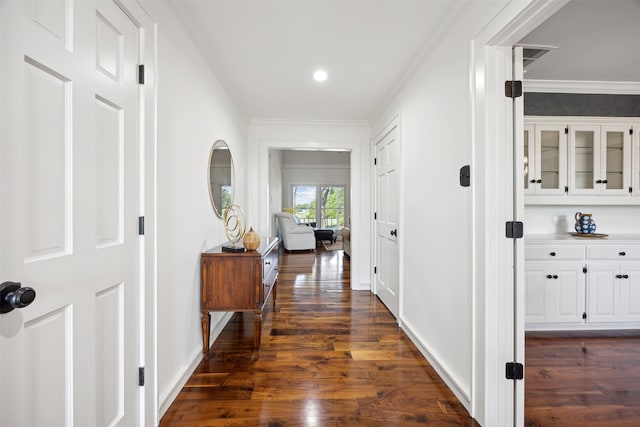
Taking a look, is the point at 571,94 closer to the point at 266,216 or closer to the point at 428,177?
the point at 428,177

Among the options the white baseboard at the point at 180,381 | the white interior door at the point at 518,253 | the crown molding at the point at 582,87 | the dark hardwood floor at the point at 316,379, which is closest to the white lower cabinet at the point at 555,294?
the dark hardwood floor at the point at 316,379

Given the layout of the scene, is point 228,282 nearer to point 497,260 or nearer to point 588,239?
point 497,260

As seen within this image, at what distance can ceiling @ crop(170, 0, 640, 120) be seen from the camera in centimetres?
182

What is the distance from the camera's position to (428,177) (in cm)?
232

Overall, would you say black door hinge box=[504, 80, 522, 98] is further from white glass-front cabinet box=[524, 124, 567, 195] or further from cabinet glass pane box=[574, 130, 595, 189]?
cabinet glass pane box=[574, 130, 595, 189]

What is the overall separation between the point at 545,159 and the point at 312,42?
260cm

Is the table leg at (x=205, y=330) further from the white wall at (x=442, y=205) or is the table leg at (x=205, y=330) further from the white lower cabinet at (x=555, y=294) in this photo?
the white lower cabinet at (x=555, y=294)

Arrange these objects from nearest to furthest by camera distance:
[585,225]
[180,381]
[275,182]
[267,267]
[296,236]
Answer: [180,381] → [267,267] → [585,225] → [296,236] → [275,182]

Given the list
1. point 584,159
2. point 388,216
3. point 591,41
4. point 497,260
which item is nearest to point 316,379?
point 497,260

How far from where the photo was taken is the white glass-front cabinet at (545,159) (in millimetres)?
2928

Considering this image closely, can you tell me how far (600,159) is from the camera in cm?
297

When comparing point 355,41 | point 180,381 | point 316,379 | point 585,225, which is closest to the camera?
point 180,381

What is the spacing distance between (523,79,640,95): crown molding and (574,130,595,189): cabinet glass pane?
440 millimetres

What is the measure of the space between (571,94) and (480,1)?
225cm
